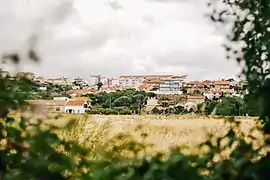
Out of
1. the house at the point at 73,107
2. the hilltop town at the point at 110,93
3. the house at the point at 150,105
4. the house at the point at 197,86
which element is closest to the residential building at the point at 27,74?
the hilltop town at the point at 110,93

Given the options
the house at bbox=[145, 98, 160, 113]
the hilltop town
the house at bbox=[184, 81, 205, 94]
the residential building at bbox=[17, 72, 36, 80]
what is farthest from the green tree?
the house at bbox=[145, 98, 160, 113]

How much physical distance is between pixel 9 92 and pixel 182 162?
0.55 m

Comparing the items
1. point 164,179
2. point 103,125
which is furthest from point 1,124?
point 103,125

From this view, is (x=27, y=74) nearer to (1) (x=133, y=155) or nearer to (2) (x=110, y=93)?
(1) (x=133, y=155)

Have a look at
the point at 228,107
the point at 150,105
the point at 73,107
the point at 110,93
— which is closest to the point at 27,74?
the point at 228,107

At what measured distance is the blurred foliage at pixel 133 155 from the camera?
160cm

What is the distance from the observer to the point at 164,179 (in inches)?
61.4

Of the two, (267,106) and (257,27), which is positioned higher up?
(257,27)

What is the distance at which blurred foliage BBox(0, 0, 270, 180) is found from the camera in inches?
62.9

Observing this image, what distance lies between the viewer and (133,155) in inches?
71.4

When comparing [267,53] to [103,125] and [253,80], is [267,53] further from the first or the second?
[103,125]

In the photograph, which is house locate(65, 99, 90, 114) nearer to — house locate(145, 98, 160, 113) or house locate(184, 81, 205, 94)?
house locate(184, 81, 205, 94)

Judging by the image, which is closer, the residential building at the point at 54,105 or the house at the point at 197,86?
the residential building at the point at 54,105

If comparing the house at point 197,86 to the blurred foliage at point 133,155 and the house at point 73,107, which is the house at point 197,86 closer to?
the house at point 73,107
